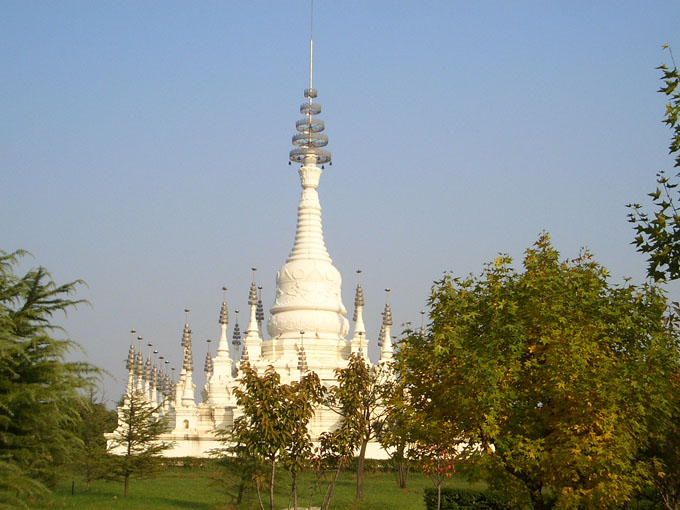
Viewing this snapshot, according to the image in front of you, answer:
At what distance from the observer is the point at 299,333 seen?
186ft

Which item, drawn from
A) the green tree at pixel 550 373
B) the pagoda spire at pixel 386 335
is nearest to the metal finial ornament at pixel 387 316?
the pagoda spire at pixel 386 335

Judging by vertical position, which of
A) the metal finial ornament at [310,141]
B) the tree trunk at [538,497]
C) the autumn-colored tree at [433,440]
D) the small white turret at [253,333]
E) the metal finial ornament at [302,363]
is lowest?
the tree trunk at [538,497]

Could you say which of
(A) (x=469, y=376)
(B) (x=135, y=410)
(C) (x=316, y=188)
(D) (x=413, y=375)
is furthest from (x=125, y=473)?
(C) (x=316, y=188)

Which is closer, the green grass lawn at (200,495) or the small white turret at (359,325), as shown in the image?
the green grass lawn at (200,495)

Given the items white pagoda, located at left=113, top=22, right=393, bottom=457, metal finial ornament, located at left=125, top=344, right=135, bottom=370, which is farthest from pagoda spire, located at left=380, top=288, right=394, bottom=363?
metal finial ornament, located at left=125, top=344, right=135, bottom=370

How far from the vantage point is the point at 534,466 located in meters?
18.2

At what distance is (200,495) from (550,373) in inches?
705

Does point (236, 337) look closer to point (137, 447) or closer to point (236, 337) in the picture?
point (236, 337)

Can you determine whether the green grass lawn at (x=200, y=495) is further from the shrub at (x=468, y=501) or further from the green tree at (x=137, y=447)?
the shrub at (x=468, y=501)

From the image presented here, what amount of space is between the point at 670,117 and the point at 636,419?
7900mm

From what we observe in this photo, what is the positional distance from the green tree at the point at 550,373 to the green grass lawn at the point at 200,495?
30.3 feet

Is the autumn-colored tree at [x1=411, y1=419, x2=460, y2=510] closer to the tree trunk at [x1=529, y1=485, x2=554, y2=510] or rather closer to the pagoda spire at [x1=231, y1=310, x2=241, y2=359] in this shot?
the tree trunk at [x1=529, y1=485, x2=554, y2=510]

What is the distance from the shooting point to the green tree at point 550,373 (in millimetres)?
17656

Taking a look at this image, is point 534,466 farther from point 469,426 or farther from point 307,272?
point 307,272
